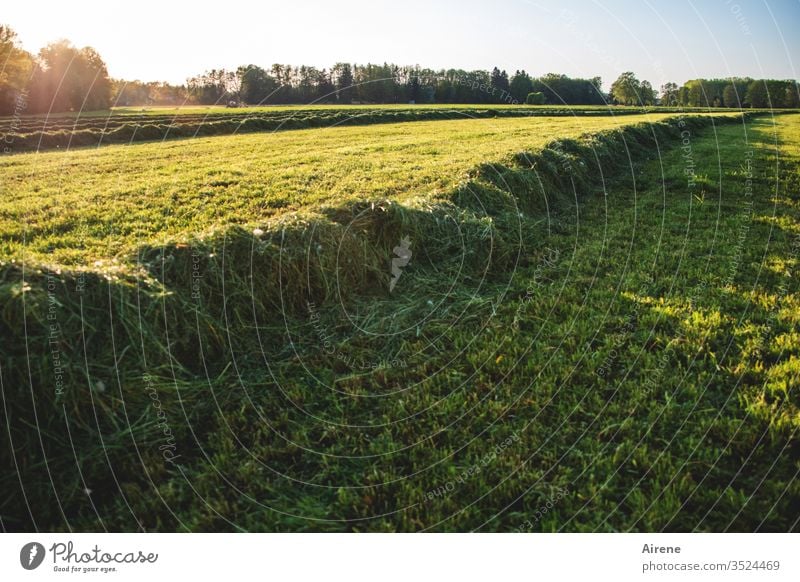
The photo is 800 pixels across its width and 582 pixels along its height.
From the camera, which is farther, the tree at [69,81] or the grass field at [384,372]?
the tree at [69,81]

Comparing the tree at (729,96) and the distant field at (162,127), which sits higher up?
the tree at (729,96)

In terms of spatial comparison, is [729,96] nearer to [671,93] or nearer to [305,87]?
[671,93]

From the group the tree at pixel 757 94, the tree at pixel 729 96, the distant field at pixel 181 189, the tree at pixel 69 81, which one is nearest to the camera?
the distant field at pixel 181 189

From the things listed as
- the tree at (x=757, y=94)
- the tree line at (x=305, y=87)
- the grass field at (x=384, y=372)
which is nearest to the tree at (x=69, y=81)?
the tree line at (x=305, y=87)

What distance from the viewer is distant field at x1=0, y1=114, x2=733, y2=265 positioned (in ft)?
18.7

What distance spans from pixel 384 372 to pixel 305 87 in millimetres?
46766

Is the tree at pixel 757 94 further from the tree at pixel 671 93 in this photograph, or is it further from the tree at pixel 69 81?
the tree at pixel 69 81

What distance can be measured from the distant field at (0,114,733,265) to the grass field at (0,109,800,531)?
0.33 ft

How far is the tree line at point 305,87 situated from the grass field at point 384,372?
3.99 meters

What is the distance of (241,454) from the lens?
3.38 metres

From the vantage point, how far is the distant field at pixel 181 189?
225 inches

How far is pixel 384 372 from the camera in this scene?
14.0 feet

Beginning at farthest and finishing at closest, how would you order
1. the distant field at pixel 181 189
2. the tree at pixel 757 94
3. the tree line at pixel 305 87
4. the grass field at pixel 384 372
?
1. the tree at pixel 757 94
2. the tree line at pixel 305 87
3. the distant field at pixel 181 189
4. the grass field at pixel 384 372

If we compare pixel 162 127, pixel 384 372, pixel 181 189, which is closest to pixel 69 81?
pixel 162 127
